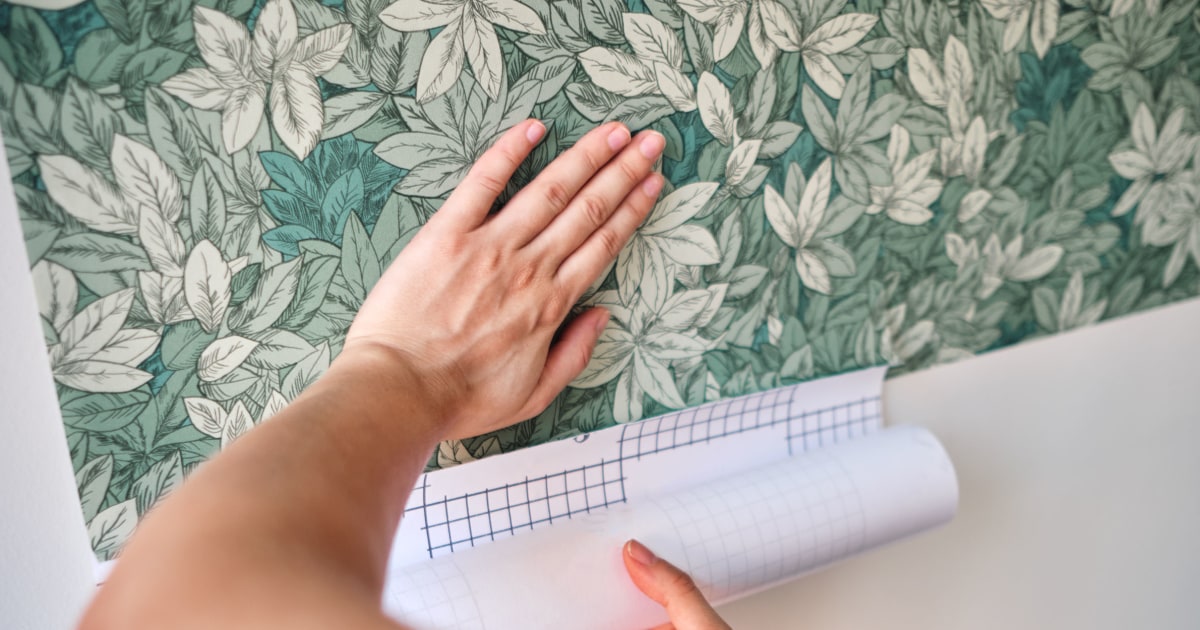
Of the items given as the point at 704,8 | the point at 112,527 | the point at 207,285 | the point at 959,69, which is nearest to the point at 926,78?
the point at 959,69

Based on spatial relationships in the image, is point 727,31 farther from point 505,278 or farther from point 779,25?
point 505,278

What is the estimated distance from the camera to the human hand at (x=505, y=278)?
62 centimetres

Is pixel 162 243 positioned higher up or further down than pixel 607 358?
higher up

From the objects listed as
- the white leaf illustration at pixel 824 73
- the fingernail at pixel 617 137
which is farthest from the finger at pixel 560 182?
the white leaf illustration at pixel 824 73

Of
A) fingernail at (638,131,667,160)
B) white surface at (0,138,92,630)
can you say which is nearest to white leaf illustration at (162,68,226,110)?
white surface at (0,138,92,630)

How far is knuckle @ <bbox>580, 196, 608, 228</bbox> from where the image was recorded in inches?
26.4

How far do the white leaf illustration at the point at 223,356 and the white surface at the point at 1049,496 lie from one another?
58 cm

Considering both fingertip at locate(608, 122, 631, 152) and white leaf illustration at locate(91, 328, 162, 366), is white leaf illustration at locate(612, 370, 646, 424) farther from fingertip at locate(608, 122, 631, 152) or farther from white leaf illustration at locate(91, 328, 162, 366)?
white leaf illustration at locate(91, 328, 162, 366)

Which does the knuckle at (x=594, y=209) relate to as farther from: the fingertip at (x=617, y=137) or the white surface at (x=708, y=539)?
the white surface at (x=708, y=539)

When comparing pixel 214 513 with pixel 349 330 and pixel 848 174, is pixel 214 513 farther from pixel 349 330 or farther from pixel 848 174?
pixel 848 174

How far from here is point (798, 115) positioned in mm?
775

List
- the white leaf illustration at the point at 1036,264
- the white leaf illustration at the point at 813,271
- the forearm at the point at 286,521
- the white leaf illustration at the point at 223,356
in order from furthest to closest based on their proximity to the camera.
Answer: the white leaf illustration at the point at 1036,264 → the white leaf illustration at the point at 813,271 → the white leaf illustration at the point at 223,356 → the forearm at the point at 286,521

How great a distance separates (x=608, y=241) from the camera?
69 centimetres

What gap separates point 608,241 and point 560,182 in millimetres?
65
